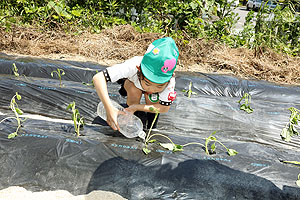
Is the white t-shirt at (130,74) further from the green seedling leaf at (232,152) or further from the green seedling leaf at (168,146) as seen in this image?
the green seedling leaf at (232,152)

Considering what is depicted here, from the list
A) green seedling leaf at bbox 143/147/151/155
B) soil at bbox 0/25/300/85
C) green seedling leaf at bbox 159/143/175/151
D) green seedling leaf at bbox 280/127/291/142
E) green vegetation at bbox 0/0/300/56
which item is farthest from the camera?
Result: green vegetation at bbox 0/0/300/56

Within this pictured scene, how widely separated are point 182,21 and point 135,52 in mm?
1407

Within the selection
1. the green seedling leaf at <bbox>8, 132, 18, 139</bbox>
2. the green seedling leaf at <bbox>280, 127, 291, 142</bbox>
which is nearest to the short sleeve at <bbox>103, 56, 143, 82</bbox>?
the green seedling leaf at <bbox>8, 132, 18, 139</bbox>

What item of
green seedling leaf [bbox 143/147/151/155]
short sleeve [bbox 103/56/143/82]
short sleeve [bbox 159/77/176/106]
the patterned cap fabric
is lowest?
green seedling leaf [bbox 143/147/151/155]

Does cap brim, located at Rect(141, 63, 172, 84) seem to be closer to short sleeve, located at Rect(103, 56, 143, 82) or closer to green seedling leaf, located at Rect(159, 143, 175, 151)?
short sleeve, located at Rect(103, 56, 143, 82)

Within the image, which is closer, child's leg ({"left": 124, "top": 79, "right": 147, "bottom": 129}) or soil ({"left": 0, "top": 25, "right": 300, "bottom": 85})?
child's leg ({"left": 124, "top": 79, "right": 147, "bottom": 129})

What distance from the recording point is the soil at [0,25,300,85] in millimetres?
4496

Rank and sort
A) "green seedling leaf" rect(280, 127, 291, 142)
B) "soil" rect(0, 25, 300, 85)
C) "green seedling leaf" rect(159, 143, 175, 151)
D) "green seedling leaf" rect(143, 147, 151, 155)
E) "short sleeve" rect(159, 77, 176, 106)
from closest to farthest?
1. "green seedling leaf" rect(143, 147, 151, 155)
2. "green seedling leaf" rect(159, 143, 175, 151)
3. "short sleeve" rect(159, 77, 176, 106)
4. "green seedling leaf" rect(280, 127, 291, 142)
5. "soil" rect(0, 25, 300, 85)

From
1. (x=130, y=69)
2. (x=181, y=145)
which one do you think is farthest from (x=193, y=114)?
(x=130, y=69)

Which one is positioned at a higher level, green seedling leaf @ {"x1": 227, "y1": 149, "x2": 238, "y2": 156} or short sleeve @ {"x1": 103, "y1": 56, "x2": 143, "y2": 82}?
short sleeve @ {"x1": 103, "y1": 56, "x2": 143, "y2": 82}

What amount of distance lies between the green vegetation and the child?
3.34 m

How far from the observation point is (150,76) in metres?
1.73

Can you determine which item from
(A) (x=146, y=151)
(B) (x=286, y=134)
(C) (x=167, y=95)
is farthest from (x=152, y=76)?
(B) (x=286, y=134)

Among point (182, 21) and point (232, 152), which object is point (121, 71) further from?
point (182, 21)
